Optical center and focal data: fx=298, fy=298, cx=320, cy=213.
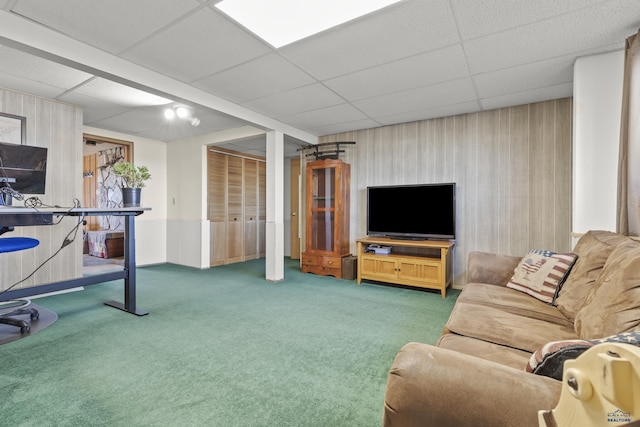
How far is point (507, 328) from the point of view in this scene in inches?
56.9

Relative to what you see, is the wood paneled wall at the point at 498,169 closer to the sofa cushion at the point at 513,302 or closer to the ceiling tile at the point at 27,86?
the sofa cushion at the point at 513,302

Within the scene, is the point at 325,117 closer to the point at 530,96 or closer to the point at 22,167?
the point at 530,96

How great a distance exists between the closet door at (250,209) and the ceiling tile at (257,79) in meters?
2.98

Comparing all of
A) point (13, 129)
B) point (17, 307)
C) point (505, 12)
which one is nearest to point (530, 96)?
point (505, 12)

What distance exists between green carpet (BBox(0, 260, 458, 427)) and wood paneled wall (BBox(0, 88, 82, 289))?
1.24ft

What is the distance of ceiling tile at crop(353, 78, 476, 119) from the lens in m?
2.98

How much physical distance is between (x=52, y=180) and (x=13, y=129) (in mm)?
604

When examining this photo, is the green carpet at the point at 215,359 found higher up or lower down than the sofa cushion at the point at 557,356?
lower down

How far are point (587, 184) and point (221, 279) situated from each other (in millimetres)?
4204

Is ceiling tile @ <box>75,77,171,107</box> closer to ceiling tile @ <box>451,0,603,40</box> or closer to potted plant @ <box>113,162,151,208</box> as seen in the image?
potted plant @ <box>113,162,151,208</box>

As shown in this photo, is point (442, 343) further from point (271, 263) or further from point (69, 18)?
point (271, 263)

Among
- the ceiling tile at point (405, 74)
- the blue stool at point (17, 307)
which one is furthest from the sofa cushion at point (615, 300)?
the blue stool at point (17, 307)

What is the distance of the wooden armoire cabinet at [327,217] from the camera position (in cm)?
446

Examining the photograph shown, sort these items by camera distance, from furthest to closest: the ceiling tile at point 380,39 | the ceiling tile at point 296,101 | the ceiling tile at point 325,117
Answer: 1. the ceiling tile at point 325,117
2. the ceiling tile at point 296,101
3. the ceiling tile at point 380,39
